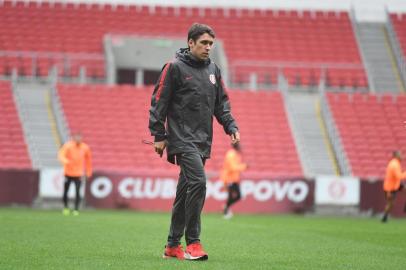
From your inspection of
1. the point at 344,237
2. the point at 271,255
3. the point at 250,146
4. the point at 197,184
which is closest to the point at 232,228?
the point at 344,237

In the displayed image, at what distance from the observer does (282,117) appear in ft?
107

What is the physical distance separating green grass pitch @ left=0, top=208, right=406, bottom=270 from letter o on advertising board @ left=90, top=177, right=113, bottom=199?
7922mm

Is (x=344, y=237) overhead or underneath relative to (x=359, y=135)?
underneath

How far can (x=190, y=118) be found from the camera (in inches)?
→ 385

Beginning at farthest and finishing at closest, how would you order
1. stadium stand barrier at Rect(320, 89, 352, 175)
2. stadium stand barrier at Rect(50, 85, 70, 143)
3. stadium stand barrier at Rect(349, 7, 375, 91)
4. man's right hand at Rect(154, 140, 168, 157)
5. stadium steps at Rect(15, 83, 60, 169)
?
stadium stand barrier at Rect(349, 7, 375, 91) → stadium stand barrier at Rect(320, 89, 352, 175) → stadium stand barrier at Rect(50, 85, 70, 143) → stadium steps at Rect(15, 83, 60, 169) → man's right hand at Rect(154, 140, 168, 157)

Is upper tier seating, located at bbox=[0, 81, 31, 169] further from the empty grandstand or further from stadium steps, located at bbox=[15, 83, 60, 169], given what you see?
stadium steps, located at bbox=[15, 83, 60, 169]

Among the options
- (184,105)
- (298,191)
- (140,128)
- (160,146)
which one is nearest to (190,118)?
(184,105)

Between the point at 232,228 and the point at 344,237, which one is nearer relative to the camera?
the point at 344,237

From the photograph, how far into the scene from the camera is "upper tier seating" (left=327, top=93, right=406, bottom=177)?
3123 cm

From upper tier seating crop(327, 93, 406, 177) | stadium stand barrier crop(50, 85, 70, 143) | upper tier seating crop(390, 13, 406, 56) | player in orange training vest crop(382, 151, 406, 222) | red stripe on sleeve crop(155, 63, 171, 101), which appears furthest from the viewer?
upper tier seating crop(390, 13, 406, 56)

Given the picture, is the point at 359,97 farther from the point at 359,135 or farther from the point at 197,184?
the point at 197,184

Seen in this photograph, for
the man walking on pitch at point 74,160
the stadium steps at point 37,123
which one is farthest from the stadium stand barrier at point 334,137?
the man walking on pitch at point 74,160

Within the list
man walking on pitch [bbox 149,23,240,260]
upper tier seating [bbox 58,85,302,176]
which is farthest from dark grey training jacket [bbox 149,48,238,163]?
upper tier seating [bbox 58,85,302,176]

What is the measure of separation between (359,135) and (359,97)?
2.11 metres
